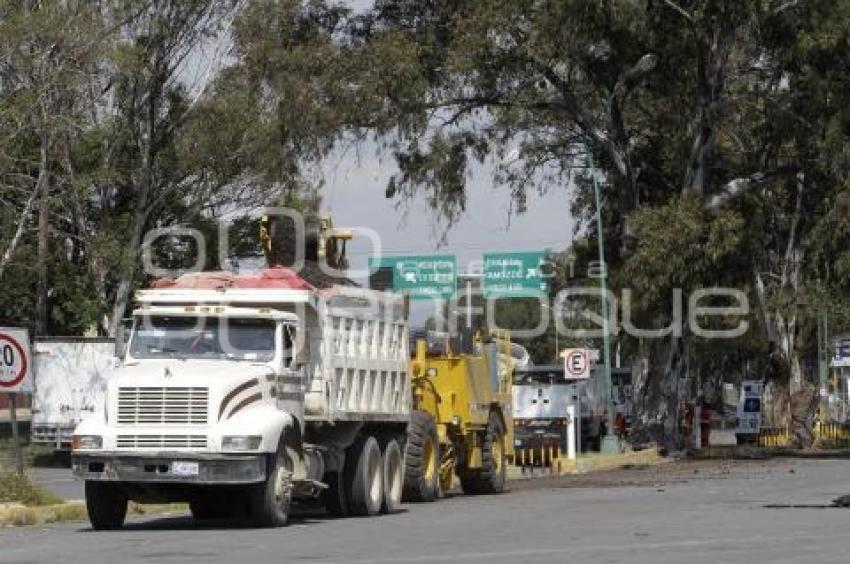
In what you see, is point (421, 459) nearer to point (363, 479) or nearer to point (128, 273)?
point (363, 479)

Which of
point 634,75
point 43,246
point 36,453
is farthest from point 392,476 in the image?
point 43,246

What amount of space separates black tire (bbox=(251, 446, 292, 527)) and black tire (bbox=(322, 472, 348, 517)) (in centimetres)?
223

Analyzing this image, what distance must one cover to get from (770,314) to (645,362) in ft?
13.3

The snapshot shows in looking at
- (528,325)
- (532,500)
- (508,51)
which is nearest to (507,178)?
(508,51)

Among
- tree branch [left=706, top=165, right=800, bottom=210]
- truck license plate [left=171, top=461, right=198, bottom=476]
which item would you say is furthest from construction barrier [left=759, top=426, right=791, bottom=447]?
truck license plate [left=171, top=461, right=198, bottom=476]

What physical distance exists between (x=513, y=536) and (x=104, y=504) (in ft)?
16.2

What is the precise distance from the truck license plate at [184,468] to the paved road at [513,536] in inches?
28.0

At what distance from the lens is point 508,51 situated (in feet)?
133

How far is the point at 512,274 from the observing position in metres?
47.5

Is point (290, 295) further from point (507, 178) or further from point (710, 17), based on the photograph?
point (507, 178)

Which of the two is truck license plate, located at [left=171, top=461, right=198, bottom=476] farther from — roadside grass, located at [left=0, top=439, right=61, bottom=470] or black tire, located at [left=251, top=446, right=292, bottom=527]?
roadside grass, located at [left=0, top=439, right=61, bottom=470]

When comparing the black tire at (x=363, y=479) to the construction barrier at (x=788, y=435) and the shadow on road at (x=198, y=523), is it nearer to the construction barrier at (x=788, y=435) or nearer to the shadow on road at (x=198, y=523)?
the shadow on road at (x=198, y=523)

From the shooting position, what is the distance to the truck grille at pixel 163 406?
755 inches

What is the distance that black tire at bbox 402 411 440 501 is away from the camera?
25.0 m
